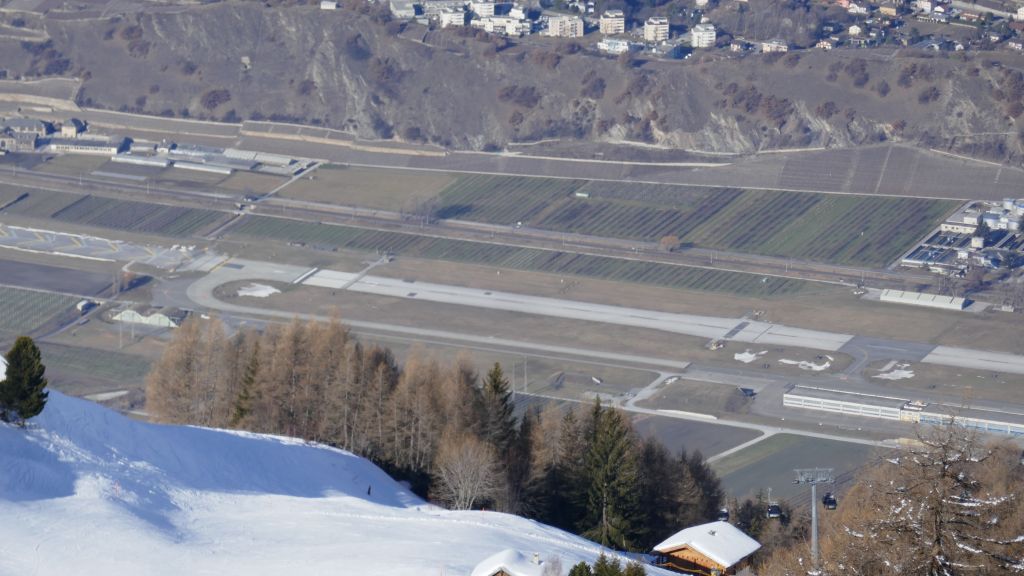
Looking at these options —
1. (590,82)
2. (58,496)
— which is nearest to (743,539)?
(58,496)

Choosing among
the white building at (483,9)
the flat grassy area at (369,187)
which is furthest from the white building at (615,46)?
the flat grassy area at (369,187)

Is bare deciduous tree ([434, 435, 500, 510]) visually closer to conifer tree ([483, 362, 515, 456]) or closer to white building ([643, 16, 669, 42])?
conifer tree ([483, 362, 515, 456])

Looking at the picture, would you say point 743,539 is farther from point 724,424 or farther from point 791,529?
point 724,424

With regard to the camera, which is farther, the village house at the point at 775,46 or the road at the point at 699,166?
the village house at the point at 775,46

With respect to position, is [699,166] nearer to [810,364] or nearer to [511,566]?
[810,364]

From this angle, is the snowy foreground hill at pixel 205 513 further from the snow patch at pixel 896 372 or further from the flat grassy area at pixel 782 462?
the snow patch at pixel 896 372

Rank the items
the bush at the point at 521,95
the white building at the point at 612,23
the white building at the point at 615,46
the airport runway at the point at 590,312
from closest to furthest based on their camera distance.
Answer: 1. the airport runway at the point at 590,312
2. the bush at the point at 521,95
3. the white building at the point at 615,46
4. the white building at the point at 612,23

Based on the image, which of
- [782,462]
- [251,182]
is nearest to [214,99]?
[251,182]
